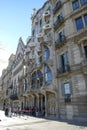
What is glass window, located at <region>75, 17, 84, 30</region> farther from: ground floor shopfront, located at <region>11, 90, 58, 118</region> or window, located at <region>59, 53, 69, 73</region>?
ground floor shopfront, located at <region>11, 90, 58, 118</region>

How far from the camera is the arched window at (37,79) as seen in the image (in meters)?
27.5

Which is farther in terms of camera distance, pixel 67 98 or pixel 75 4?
pixel 75 4

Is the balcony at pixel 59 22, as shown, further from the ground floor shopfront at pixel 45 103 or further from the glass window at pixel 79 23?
the ground floor shopfront at pixel 45 103

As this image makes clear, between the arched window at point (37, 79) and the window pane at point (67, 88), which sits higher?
the arched window at point (37, 79)

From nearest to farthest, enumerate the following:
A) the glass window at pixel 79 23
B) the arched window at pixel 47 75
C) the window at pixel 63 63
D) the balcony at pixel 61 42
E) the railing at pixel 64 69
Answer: the railing at pixel 64 69
the glass window at pixel 79 23
the window at pixel 63 63
the balcony at pixel 61 42
the arched window at pixel 47 75

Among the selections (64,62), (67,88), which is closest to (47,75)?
(64,62)

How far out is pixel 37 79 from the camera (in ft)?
93.3

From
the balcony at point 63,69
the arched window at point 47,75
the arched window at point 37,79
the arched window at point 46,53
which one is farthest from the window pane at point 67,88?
the arched window at point 37,79

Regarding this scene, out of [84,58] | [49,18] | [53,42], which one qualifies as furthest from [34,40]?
[84,58]

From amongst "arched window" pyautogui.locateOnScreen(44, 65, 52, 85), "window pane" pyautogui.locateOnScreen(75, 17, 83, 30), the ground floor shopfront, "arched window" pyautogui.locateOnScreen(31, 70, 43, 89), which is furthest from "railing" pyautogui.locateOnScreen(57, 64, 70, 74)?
"arched window" pyautogui.locateOnScreen(31, 70, 43, 89)

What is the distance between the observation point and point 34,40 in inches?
1309

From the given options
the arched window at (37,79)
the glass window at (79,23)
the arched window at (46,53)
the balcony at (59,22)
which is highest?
the balcony at (59,22)

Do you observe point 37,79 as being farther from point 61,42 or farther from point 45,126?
point 45,126

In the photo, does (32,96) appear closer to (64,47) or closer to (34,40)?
(34,40)
